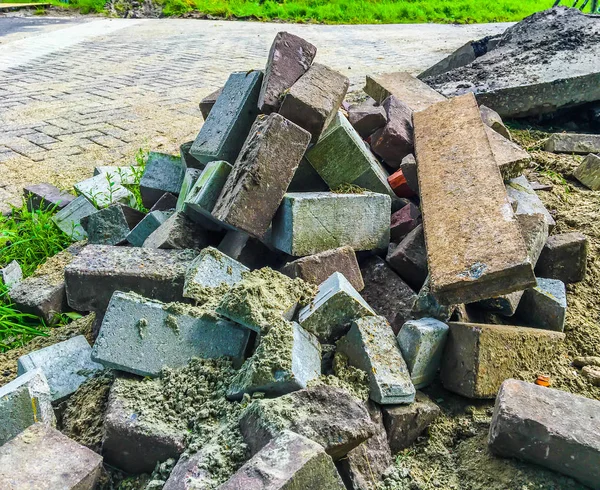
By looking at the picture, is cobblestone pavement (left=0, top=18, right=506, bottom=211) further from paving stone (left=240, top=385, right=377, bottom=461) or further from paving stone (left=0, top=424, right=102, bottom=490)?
paving stone (left=240, top=385, right=377, bottom=461)

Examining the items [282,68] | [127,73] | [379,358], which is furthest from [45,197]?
[127,73]

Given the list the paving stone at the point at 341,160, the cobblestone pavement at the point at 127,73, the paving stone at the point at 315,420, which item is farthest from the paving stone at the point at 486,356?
the cobblestone pavement at the point at 127,73

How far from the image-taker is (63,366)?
231cm

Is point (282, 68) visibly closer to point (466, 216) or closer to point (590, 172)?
point (466, 216)

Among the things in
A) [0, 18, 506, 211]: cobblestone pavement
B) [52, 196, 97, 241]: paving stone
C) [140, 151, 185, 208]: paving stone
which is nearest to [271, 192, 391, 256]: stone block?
[140, 151, 185, 208]: paving stone

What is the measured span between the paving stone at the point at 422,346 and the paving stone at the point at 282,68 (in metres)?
1.49

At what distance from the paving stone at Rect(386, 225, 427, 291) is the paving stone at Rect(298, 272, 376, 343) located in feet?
1.64

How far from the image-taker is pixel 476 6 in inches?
710

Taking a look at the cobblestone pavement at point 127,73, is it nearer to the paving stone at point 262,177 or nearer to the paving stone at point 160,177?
the paving stone at point 160,177

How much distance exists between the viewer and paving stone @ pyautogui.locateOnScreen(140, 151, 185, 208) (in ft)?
12.3

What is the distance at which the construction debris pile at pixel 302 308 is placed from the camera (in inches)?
72.2

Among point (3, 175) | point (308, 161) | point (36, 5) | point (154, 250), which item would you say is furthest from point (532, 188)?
point (36, 5)

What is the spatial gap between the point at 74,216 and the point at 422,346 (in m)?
2.71

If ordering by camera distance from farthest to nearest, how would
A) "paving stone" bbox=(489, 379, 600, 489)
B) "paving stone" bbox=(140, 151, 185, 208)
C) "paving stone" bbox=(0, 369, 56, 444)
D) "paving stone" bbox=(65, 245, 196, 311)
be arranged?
"paving stone" bbox=(140, 151, 185, 208) < "paving stone" bbox=(65, 245, 196, 311) < "paving stone" bbox=(0, 369, 56, 444) < "paving stone" bbox=(489, 379, 600, 489)
